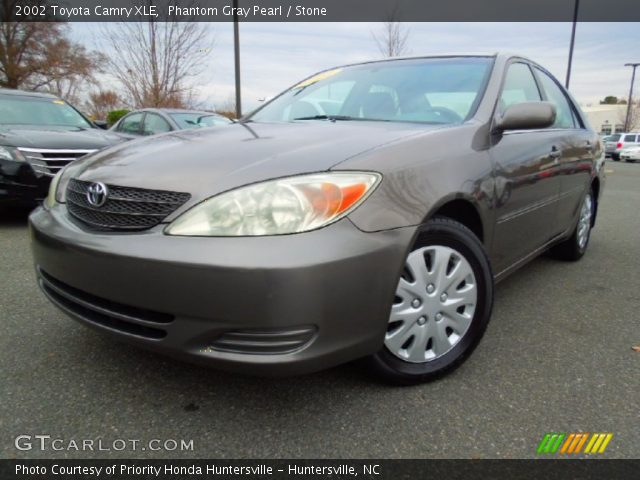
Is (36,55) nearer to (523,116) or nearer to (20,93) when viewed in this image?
(20,93)

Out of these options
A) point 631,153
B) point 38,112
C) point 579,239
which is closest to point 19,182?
point 38,112

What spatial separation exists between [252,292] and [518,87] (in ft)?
7.21

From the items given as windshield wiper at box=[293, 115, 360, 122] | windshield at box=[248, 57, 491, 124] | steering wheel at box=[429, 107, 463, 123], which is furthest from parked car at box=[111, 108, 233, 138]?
steering wheel at box=[429, 107, 463, 123]

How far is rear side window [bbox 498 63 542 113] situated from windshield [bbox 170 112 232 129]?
5.12 metres

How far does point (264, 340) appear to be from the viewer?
1521 mm

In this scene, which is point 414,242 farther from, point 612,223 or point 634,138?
point 634,138

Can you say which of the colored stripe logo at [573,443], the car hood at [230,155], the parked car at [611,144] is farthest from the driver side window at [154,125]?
the parked car at [611,144]

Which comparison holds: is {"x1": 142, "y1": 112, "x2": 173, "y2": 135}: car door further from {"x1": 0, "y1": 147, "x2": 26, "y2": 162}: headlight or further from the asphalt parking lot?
the asphalt parking lot

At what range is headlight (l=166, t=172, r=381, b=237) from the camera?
1521 mm

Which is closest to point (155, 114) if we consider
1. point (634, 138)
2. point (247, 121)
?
point (247, 121)

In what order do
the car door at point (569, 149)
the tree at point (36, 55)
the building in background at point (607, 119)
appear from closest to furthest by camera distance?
the car door at point (569, 149) → the tree at point (36, 55) → the building in background at point (607, 119)

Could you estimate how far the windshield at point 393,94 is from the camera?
241cm

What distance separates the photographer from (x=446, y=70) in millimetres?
2633

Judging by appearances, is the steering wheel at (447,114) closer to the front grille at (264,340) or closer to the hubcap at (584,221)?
the front grille at (264,340)
